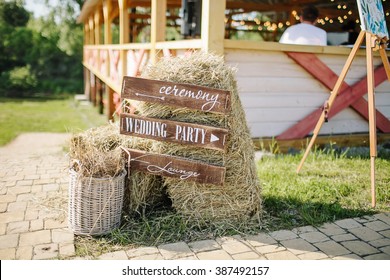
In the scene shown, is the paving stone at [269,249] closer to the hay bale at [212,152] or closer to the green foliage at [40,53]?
the hay bale at [212,152]

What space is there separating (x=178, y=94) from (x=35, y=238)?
1619 mm

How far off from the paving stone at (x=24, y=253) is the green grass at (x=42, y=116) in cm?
594

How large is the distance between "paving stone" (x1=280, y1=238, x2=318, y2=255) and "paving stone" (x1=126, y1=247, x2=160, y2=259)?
1008 millimetres

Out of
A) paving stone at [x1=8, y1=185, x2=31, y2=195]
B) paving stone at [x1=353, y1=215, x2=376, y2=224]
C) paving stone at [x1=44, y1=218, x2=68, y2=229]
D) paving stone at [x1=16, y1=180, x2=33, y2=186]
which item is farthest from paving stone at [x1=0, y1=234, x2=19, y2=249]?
paving stone at [x1=353, y1=215, x2=376, y2=224]

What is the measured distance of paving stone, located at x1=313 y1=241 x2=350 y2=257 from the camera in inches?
114

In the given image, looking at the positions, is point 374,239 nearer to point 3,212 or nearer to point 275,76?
point 275,76

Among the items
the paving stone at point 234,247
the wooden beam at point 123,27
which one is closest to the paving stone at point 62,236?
the paving stone at point 234,247

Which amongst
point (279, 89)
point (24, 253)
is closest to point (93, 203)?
point (24, 253)

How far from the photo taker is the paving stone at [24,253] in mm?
2762

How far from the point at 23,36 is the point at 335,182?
863 inches

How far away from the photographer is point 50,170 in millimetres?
4879

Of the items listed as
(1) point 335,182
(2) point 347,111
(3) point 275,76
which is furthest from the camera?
(2) point 347,111

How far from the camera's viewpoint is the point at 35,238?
3053mm
